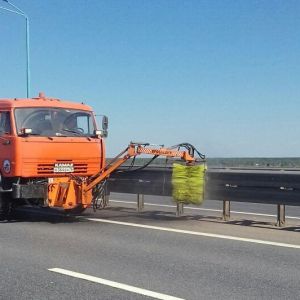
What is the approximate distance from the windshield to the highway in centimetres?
201

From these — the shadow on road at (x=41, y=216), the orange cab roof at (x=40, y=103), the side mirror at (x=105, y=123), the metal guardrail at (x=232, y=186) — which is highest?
the orange cab roof at (x=40, y=103)

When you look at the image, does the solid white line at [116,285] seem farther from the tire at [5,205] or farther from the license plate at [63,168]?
the tire at [5,205]

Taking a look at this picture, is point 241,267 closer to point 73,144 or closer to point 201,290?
point 201,290

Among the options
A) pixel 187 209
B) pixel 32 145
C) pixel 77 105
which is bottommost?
pixel 187 209

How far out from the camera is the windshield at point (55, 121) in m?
12.1

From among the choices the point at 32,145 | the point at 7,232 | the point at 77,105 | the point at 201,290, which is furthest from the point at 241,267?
the point at 77,105

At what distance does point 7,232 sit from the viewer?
1066 cm

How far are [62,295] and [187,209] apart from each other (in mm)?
9176

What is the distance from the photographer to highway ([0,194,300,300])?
6355 millimetres

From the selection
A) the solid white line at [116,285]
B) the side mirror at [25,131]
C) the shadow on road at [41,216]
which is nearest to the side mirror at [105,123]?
the side mirror at [25,131]

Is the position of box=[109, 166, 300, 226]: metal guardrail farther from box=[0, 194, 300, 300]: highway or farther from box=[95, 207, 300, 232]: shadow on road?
box=[0, 194, 300, 300]: highway

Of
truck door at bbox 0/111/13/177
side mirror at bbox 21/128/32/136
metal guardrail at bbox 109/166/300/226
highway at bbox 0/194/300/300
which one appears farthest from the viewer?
truck door at bbox 0/111/13/177

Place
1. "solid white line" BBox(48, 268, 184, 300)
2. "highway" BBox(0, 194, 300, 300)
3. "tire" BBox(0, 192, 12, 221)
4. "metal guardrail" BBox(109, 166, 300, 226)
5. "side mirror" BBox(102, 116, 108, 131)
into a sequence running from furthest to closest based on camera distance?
"side mirror" BBox(102, 116, 108, 131) < "tire" BBox(0, 192, 12, 221) < "metal guardrail" BBox(109, 166, 300, 226) < "highway" BBox(0, 194, 300, 300) < "solid white line" BBox(48, 268, 184, 300)

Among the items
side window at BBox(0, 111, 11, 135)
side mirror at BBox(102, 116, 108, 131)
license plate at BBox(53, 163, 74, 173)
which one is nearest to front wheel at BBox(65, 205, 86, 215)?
license plate at BBox(53, 163, 74, 173)
